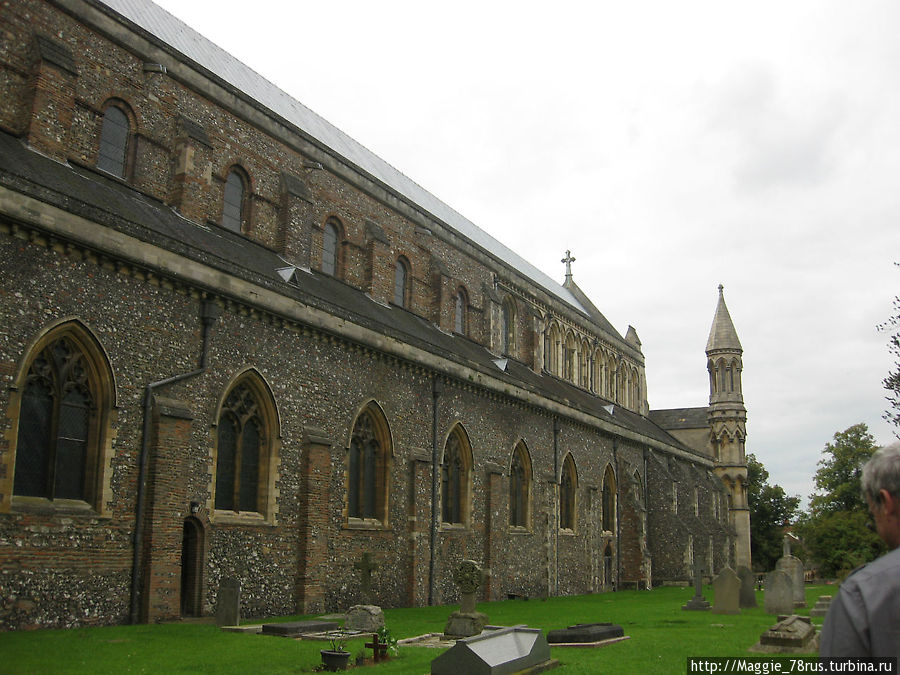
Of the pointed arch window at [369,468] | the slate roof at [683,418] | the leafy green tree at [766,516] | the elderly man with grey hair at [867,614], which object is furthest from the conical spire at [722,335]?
the elderly man with grey hair at [867,614]

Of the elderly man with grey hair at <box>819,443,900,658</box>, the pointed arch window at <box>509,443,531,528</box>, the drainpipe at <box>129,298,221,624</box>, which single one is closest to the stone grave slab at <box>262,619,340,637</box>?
the drainpipe at <box>129,298,221,624</box>

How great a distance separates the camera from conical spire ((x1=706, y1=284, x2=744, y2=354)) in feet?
209

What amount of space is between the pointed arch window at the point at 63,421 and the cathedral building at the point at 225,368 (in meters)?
0.04

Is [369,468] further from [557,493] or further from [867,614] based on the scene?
[867,614]

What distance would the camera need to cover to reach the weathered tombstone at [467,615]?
1480 centimetres

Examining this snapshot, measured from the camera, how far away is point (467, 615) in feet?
48.9

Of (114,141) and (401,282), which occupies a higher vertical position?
(114,141)

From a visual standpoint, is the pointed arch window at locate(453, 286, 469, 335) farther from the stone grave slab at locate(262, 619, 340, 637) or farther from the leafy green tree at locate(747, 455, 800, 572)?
the leafy green tree at locate(747, 455, 800, 572)

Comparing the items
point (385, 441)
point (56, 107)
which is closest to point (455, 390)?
point (385, 441)

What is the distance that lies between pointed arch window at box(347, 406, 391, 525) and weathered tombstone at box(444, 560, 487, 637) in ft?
19.6

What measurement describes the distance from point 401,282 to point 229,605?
607 inches

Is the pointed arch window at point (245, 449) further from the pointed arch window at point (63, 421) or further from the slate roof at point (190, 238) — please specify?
the pointed arch window at point (63, 421)

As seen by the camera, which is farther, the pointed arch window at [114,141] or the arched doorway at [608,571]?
the arched doorway at [608,571]

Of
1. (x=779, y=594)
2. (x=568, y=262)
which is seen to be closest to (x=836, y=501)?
(x=568, y=262)
